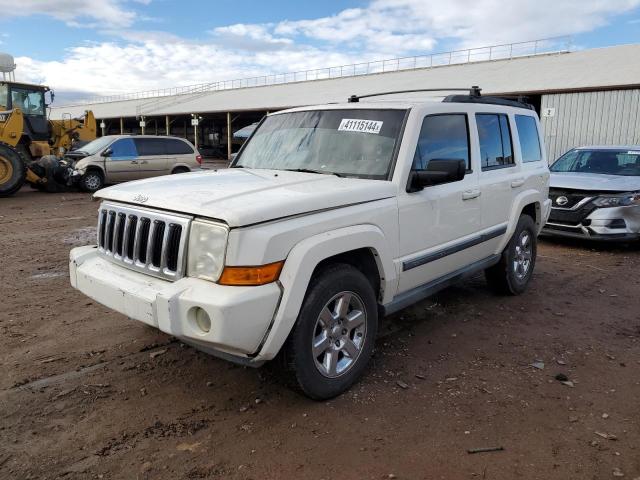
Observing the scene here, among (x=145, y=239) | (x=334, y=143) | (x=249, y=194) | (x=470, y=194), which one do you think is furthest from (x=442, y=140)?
(x=145, y=239)

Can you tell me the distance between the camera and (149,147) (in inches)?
611

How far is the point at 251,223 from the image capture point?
284cm

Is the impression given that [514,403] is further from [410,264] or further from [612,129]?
[612,129]

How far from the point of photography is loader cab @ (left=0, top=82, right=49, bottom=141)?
16422 millimetres

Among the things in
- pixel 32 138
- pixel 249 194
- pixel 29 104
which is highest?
pixel 29 104

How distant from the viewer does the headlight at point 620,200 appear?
25.4ft

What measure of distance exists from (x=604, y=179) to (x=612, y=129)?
10.8 m

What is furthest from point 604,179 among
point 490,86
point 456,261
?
point 490,86

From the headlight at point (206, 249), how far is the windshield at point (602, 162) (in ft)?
26.2

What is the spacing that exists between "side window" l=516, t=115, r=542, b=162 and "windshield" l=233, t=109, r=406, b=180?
83.5 inches

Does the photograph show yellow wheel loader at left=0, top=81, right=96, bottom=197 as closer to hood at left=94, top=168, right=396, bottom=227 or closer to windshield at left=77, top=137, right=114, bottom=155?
windshield at left=77, top=137, right=114, bottom=155

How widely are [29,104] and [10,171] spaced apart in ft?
15.4

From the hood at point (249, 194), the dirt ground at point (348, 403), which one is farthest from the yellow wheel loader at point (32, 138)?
the hood at point (249, 194)

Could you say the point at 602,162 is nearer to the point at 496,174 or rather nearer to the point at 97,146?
the point at 496,174
